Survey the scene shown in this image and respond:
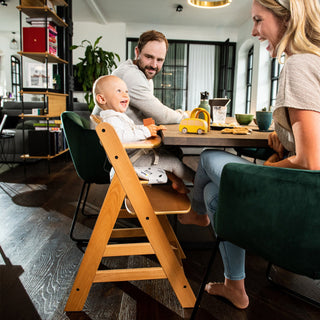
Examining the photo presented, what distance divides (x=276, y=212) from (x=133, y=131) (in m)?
0.72

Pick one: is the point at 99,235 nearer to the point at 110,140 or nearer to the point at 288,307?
the point at 110,140

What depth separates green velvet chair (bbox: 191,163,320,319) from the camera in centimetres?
80

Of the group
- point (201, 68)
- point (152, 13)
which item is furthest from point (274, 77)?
point (152, 13)

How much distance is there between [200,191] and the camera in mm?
1470

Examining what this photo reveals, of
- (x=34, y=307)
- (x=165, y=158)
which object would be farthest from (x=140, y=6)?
(x=34, y=307)

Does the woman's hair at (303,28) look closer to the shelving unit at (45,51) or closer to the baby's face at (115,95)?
the baby's face at (115,95)

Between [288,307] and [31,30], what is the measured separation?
157 inches

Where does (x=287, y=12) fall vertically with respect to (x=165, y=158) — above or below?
above

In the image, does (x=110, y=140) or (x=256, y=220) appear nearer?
(x=256, y=220)

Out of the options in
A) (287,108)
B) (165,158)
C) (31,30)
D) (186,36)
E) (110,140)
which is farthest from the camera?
(186,36)

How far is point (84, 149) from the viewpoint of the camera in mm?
1871

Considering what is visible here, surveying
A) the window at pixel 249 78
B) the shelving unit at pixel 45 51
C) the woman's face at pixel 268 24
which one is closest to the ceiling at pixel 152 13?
the window at pixel 249 78

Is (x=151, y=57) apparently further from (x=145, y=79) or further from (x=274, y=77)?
(x=274, y=77)

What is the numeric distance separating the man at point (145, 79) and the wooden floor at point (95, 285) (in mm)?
821
